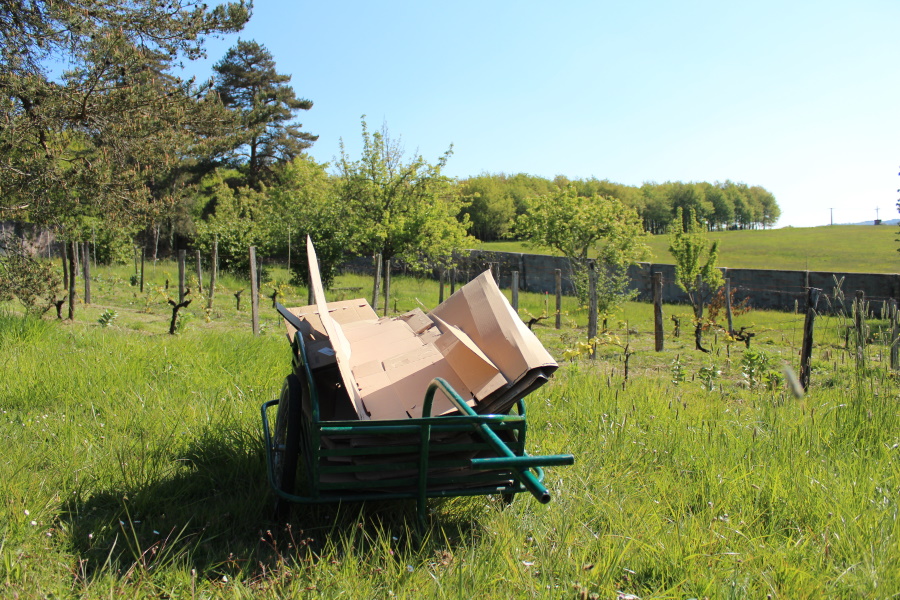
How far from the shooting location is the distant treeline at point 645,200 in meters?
71.8

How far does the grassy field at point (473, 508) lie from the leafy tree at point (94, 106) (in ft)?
14.2

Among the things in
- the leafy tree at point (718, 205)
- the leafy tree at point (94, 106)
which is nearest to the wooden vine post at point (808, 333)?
the leafy tree at point (94, 106)

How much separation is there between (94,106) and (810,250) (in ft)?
181

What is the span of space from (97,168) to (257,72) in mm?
33326

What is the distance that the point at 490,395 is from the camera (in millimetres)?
2555

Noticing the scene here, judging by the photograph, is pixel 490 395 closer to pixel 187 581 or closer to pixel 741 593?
pixel 741 593

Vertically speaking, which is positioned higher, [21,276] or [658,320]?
[21,276]

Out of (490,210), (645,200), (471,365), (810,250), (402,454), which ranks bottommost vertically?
(402,454)

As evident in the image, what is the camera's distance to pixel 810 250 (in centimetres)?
5128

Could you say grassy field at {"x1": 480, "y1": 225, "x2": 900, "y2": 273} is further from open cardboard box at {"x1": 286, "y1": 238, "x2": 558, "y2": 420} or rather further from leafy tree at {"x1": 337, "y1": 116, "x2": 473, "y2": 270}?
open cardboard box at {"x1": 286, "y1": 238, "x2": 558, "y2": 420}

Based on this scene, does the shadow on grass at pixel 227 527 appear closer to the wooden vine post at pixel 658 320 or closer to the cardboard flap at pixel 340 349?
the cardboard flap at pixel 340 349

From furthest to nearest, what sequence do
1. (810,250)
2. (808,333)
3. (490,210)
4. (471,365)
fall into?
(490,210) → (810,250) → (808,333) → (471,365)

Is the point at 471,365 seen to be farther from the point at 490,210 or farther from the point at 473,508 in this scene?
the point at 490,210

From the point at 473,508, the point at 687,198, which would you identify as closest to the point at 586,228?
the point at 473,508
